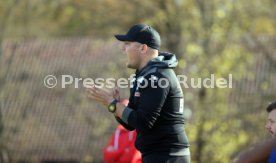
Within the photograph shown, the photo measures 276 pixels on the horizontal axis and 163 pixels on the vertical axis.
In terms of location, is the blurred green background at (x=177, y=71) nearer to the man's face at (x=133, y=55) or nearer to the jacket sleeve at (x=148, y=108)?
the man's face at (x=133, y=55)

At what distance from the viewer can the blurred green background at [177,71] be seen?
1744 centimetres

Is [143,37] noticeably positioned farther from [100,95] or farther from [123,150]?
[123,150]

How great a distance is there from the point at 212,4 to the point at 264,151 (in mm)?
13888

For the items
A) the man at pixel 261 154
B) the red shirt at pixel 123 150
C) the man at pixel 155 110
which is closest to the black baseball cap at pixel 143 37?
the man at pixel 155 110

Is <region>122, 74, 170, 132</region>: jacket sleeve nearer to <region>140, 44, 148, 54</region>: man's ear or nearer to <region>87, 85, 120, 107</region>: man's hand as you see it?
<region>87, 85, 120, 107</region>: man's hand

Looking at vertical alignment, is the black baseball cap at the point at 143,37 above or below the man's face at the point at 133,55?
above

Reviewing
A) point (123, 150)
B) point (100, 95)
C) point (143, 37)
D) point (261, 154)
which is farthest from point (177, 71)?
point (261, 154)

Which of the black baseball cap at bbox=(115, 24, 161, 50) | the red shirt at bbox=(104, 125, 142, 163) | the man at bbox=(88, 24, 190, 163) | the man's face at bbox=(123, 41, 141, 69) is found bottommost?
the red shirt at bbox=(104, 125, 142, 163)

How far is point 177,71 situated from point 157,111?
11166 mm

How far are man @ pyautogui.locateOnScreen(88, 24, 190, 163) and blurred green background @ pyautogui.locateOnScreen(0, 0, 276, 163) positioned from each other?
10300 mm

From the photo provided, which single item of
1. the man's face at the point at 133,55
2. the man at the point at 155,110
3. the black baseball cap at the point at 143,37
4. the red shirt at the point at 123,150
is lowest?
the red shirt at the point at 123,150

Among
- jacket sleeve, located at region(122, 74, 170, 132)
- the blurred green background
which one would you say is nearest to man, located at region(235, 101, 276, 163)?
jacket sleeve, located at region(122, 74, 170, 132)

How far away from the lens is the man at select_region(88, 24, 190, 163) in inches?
246

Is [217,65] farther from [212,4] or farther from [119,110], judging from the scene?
[119,110]
